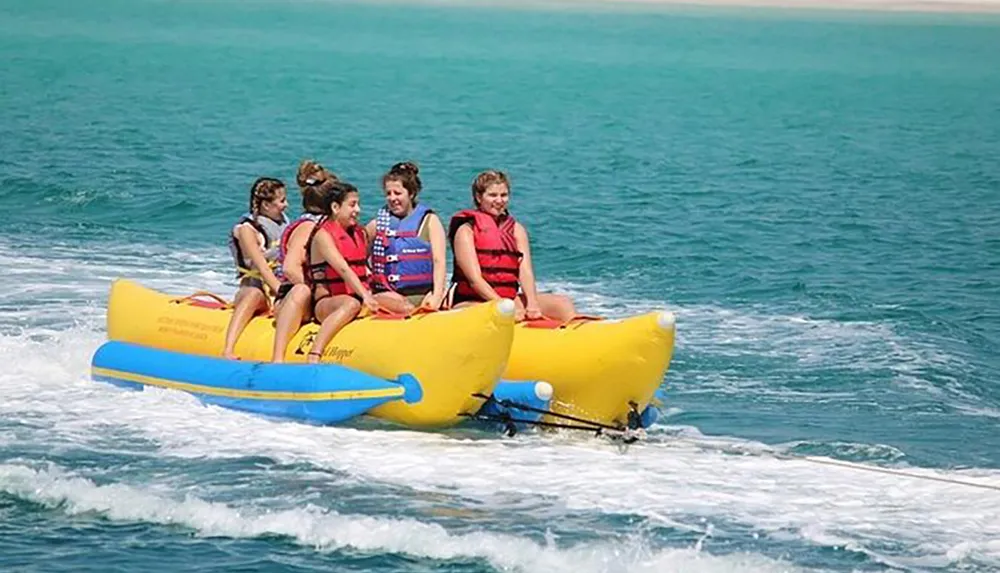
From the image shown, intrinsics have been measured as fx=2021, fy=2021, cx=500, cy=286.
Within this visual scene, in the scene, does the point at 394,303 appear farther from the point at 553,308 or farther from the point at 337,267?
the point at 553,308

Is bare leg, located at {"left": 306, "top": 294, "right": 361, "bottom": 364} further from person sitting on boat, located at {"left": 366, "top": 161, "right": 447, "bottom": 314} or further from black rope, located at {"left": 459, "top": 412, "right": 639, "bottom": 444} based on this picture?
black rope, located at {"left": 459, "top": 412, "right": 639, "bottom": 444}

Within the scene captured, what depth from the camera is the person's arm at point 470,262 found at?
9.63 meters

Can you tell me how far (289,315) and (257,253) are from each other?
52 centimetres

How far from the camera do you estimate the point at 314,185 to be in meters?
9.91

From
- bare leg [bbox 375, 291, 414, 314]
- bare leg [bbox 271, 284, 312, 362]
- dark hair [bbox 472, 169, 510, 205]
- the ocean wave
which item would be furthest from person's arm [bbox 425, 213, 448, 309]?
the ocean wave

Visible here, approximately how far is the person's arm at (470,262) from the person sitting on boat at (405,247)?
0.47 feet

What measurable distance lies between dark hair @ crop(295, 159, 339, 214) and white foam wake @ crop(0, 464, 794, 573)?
188cm

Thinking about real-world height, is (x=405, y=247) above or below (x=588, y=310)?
above

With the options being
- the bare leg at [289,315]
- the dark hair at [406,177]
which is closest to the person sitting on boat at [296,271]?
the bare leg at [289,315]

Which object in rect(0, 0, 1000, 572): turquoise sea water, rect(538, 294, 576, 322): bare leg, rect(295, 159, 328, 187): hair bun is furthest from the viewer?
rect(295, 159, 328, 187): hair bun

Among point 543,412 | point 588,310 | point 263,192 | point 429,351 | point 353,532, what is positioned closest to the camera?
point 353,532

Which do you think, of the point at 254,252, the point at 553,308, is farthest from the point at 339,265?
the point at 553,308

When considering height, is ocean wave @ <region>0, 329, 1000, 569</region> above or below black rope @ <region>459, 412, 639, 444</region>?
below

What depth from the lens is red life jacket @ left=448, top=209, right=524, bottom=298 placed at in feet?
31.8
